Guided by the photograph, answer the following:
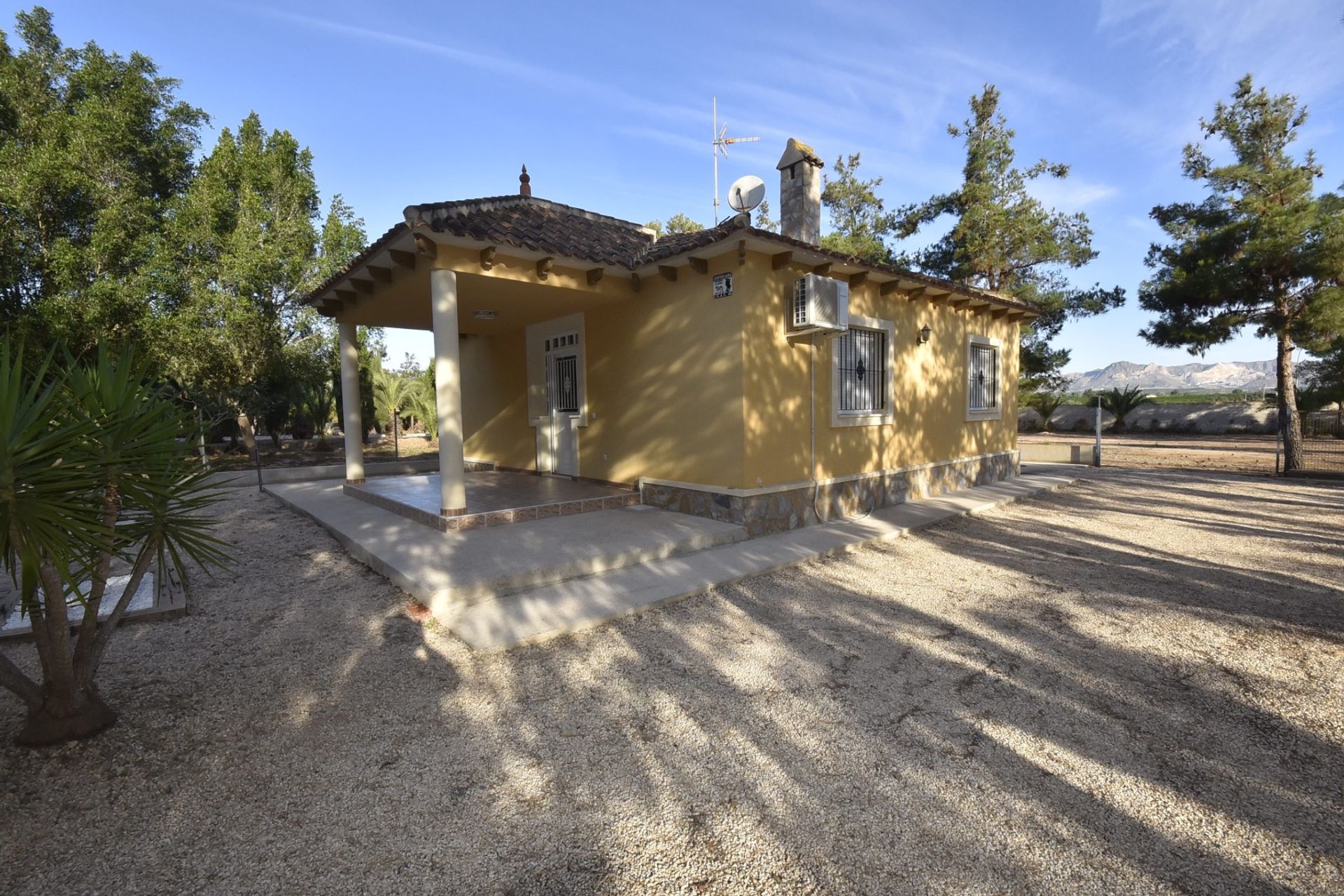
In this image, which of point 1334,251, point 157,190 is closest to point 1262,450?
point 1334,251

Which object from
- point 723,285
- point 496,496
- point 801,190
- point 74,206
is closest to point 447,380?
point 496,496

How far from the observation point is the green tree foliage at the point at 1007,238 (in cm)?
1670

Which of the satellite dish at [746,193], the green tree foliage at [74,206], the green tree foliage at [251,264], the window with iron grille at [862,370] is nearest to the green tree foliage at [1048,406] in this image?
the window with iron grille at [862,370]

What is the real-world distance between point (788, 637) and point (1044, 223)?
720 inches

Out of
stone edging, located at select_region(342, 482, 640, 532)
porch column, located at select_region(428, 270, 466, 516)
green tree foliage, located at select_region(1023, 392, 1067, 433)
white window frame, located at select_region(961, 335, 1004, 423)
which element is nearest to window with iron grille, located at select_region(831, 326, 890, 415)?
white window frame, located at select_region(961, 335, 1004, 423)

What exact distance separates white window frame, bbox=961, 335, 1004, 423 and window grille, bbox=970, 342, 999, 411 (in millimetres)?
14

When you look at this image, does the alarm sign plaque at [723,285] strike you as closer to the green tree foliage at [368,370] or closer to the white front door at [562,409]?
the white front door at [562,409]

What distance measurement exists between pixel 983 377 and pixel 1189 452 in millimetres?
12563

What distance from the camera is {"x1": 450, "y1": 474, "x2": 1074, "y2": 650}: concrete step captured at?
A: 4051mm

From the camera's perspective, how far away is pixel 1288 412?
12406 millimetres

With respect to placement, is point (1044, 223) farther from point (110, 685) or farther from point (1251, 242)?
point (110, 685)

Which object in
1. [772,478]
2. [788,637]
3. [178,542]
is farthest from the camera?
[772,478]

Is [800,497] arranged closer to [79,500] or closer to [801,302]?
[801,302]

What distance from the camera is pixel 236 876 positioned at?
1.96 meters
